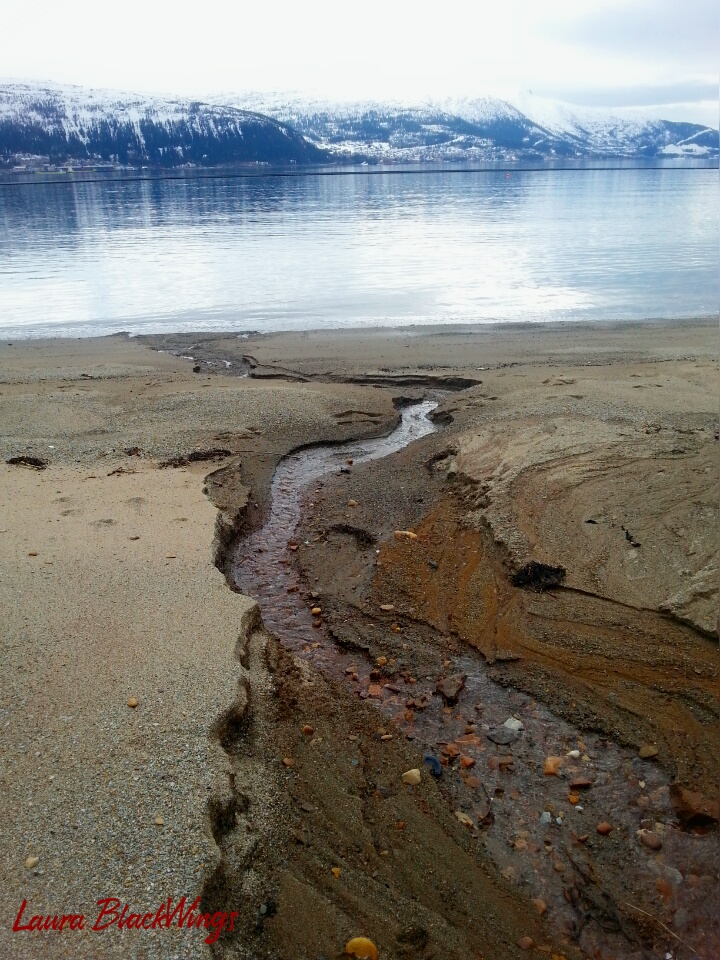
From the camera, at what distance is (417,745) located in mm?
3873

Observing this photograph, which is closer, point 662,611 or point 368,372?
point 662,611

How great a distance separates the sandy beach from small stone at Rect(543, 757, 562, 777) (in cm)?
4

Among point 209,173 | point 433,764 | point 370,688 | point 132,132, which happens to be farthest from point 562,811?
point 132,132

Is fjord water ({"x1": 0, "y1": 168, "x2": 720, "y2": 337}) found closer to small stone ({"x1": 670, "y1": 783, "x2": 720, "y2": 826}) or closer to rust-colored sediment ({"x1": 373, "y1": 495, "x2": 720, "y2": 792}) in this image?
rust-colored sediment ({"x1": 373, "y1": 495, "x2": 720, "y2": 792})

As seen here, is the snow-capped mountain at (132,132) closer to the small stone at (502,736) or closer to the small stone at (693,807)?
the small stone at (502,736)

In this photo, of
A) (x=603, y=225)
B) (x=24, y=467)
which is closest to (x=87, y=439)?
(x=24, y=467)

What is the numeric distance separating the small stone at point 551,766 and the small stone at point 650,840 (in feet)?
1.65

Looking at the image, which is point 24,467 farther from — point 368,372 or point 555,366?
point 555,366

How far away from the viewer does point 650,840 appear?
330cm

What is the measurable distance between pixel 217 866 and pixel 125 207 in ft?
182

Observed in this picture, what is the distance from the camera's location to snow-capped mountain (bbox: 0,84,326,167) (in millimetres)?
136625
